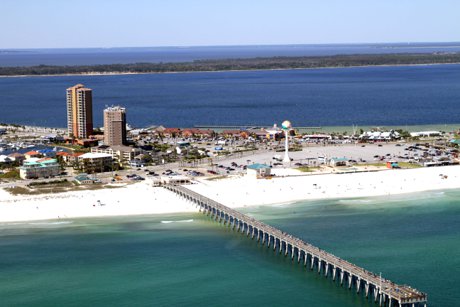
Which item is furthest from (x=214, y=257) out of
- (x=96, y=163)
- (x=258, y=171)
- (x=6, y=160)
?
(x=6, y=160)

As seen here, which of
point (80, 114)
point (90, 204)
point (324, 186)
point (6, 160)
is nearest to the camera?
point (90, 204)

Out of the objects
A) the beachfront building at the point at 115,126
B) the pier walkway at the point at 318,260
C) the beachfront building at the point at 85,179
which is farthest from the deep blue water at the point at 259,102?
the pier walkway at the point at 318,260

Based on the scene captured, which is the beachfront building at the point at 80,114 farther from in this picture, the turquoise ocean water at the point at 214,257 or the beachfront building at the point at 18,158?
the turquoise ocean water at the point at 214,257

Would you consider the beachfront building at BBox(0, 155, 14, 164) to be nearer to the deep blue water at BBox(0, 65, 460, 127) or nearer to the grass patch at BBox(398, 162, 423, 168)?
the deep blue water at BBox(0, 65, 460, 127)

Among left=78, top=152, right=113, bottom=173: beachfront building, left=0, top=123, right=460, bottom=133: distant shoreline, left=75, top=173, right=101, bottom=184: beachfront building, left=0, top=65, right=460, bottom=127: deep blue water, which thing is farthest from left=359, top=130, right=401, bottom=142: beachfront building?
left=75, top=173, right=101, bottom=184: beachfront building

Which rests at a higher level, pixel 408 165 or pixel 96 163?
pixel 96 163

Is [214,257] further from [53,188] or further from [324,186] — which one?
[53,188]
